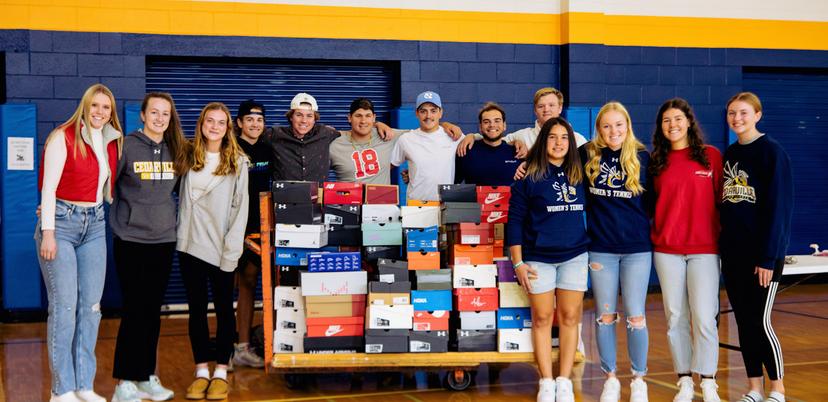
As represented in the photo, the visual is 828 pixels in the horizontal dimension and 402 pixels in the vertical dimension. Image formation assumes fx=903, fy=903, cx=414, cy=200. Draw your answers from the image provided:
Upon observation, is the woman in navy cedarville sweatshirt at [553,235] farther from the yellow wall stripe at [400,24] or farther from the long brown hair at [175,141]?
the yellow wall stripe at [400,24]

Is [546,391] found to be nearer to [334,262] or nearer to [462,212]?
[462,212]

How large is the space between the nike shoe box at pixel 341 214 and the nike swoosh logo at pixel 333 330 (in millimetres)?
595

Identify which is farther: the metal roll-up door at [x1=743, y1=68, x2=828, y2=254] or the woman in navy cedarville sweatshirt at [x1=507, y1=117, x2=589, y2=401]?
the metal roll-up door at [x1=743, y1=68, x2=828, y2=254]

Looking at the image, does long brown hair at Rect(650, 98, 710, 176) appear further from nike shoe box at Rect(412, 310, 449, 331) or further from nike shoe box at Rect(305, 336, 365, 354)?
nike shoe box at Rect(305, 336, 365, 354)

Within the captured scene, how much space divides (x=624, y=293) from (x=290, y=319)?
1.87 m

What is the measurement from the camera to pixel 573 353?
487cm

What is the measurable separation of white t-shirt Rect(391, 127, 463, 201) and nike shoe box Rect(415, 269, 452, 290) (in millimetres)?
761

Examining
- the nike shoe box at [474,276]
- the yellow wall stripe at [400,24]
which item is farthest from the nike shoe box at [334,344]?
the yellow wall stripe at [400,24]

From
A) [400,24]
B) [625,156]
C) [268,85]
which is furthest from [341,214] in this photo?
[400,24]

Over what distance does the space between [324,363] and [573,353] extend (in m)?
1.36

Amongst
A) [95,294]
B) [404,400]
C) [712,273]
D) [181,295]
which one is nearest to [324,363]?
[404,400]

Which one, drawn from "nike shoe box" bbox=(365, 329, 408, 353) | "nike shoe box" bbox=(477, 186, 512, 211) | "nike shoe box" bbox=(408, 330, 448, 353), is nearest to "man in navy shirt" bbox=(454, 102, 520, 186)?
"nike shoe box" bbox=(477, 186, 512, 211)

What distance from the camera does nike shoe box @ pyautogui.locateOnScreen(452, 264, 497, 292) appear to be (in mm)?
5129

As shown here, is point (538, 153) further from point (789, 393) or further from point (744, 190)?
point (789, 393)
